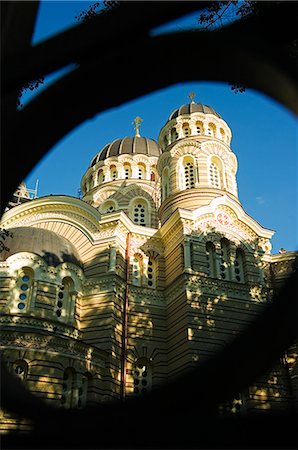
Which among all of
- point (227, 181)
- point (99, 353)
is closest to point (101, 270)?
point (99, 353)

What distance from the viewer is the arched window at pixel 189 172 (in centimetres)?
2380

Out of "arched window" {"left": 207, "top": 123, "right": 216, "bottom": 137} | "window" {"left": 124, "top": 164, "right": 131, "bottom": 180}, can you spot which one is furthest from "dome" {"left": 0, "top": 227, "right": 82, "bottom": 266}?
"window" {"left": 124, "top": 164, "right": 131, "bottom": 180}

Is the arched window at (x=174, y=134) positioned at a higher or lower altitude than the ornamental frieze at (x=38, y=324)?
higher

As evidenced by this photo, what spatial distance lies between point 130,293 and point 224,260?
176 inches

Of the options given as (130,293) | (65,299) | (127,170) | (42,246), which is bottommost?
(65,299)

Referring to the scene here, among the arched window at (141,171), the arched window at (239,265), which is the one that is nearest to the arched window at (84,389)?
the arched window at (239,265)


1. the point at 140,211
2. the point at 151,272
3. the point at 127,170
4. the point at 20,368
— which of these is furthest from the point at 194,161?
the point at 20,368

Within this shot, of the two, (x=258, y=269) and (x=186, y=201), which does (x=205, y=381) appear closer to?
(x=258, y=269)

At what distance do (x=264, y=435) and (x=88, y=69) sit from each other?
8.57ft

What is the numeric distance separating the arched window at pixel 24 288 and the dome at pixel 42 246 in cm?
81

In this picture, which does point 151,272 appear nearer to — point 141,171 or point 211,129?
point 211,129

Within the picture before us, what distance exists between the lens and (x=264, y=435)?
2678 mm

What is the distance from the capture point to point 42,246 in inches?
682

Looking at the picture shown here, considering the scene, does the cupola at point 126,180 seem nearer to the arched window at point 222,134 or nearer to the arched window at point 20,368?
the arched window at point 222,134
